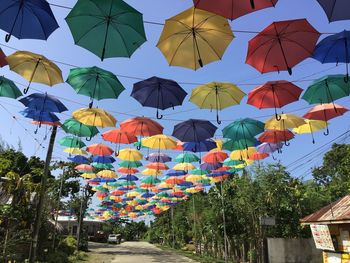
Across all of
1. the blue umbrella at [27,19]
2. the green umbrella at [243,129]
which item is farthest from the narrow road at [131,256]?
the blue umbrella at [27,19]

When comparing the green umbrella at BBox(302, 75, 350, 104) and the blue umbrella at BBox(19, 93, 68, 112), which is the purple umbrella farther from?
the green umbrella at BBox(302, 75, 350, 104)

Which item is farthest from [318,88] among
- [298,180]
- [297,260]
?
[298,180]

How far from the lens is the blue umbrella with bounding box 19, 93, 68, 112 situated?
9648mm

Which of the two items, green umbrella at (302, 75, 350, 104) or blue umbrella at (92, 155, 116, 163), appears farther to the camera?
blue umbrella at (92, 155, 116, 163)

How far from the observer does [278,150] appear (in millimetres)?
13328

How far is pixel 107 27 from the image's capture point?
21.8 ft

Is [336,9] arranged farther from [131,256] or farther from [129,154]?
[131,256]

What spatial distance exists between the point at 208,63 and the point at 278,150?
284 inches

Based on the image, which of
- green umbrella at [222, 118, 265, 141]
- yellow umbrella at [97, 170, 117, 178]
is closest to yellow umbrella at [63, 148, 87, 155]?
yellow umbrella at [97, 170, 117, 178]

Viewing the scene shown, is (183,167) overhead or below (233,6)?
below

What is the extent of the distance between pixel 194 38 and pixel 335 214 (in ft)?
27.8

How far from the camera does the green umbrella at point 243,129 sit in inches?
427

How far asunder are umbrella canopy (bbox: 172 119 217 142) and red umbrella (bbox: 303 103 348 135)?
Result: 299 cm

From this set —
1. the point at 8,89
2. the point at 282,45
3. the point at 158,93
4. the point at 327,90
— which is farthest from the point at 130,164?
the point at 282,45
